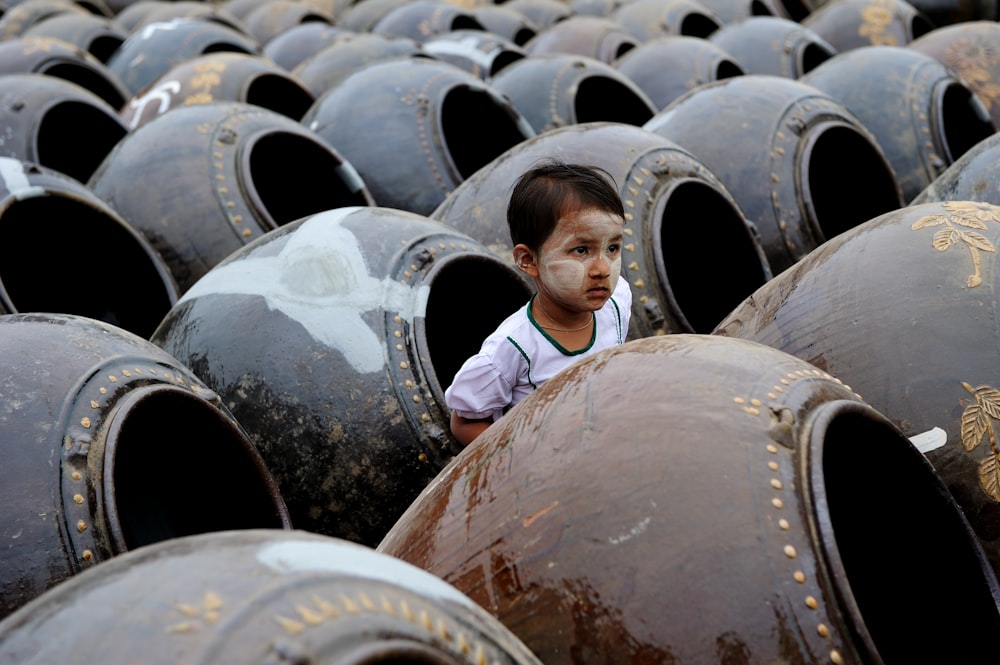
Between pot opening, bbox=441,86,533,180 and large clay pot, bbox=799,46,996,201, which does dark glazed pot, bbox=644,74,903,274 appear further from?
pot opening, bbox=441,86,533,180

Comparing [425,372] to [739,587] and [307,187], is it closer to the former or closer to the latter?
[739,587]

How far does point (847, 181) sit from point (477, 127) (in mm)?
1838

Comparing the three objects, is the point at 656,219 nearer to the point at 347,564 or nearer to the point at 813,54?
the point at 347,564

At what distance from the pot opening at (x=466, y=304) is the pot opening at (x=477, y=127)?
1.91 meters

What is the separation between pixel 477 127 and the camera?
232 inches

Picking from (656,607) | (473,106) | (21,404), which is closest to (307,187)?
(473,106)

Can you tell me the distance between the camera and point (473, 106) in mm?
5762

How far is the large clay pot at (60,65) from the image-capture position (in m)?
6.82

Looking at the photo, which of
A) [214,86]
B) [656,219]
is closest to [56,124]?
[214,86]

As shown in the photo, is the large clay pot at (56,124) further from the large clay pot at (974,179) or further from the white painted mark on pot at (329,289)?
the large clay pot at (974,179)

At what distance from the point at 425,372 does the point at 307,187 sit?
233 centimetres

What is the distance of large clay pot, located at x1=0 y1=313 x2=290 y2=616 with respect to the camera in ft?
7.39

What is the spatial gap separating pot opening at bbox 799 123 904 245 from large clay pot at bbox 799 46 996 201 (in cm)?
32

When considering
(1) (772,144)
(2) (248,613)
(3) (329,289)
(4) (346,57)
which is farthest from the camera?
(4) (346,57)
